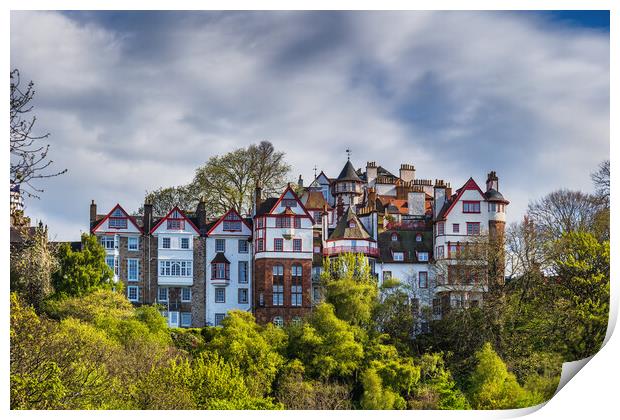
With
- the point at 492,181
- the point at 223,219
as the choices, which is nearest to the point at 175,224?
the point at 223,219

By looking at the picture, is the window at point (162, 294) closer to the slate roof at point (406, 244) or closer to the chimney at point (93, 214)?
the chimney at point (93, 214)

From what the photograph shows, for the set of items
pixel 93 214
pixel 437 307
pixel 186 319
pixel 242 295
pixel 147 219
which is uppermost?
pixel 93 214

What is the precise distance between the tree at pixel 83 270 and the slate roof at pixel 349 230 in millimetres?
7662

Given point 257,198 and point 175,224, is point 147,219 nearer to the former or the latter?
point 175,224

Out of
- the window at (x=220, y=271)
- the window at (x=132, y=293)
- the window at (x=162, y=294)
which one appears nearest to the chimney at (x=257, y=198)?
the window at (x=220, y=271)

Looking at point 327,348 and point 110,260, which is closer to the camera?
point 327,348

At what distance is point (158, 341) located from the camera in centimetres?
2930

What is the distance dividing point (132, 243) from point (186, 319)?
3.11m

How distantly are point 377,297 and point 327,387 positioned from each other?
202 inches

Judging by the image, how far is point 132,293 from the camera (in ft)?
114

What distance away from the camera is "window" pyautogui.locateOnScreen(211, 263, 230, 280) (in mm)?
35219

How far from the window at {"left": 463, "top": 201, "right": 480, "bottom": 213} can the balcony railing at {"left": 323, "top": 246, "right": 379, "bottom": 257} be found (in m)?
3.30

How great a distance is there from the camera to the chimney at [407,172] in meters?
34.8
